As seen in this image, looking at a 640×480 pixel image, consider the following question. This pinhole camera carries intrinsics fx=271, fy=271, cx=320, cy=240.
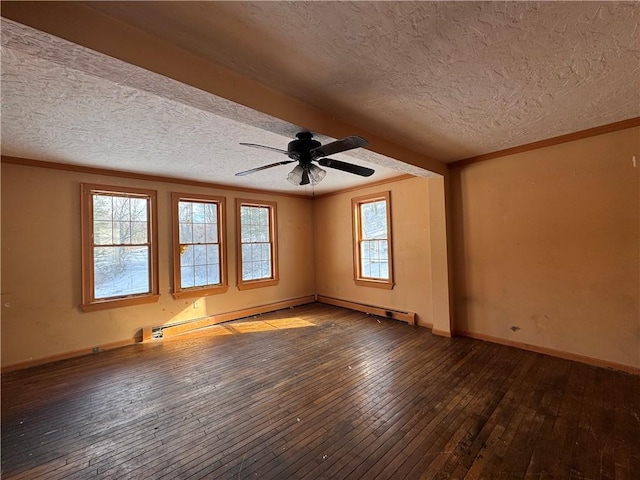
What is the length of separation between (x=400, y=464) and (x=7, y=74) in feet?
11.8

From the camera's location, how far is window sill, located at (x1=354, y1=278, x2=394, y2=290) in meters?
5.02

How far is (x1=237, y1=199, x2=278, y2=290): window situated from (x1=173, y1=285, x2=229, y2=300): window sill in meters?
0.38

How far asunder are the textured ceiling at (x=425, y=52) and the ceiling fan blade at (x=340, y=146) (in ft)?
1.28

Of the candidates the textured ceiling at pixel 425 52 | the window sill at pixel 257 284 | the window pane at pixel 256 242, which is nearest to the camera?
the textured ceiling at pixel 425 52

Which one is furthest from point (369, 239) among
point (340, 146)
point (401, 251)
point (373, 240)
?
point (340, 146)

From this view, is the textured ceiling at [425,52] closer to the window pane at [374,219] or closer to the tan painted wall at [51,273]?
the window pane at [374,219]

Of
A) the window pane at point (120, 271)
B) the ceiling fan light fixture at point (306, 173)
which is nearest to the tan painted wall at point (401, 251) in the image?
the ceiling fan light fixture at point (306, 173)

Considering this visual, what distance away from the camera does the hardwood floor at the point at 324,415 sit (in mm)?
1768

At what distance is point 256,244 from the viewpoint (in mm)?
5762

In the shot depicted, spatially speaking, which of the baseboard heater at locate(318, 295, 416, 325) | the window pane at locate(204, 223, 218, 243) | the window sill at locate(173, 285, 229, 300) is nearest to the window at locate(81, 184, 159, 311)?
the window sill at locate(173, 285, 229, 300)

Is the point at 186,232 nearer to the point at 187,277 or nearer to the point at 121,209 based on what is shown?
the point at 187,277

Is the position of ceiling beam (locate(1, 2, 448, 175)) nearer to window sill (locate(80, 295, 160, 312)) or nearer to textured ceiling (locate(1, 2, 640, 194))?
textured ceiling (locate(1, 2, 640, 194))

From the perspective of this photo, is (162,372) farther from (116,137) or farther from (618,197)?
(618,197)

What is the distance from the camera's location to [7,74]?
1.75 metres
